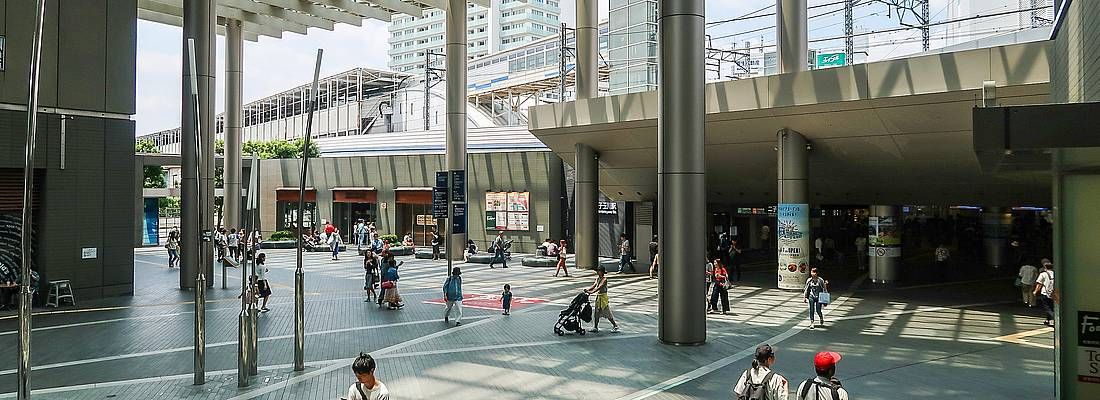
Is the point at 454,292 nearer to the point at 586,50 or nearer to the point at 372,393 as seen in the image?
the point at 372,393

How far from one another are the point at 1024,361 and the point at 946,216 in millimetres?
24906

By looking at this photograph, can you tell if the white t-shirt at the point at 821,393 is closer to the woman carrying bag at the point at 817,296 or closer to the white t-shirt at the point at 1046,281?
the woman carrying bag at the point at 817,296

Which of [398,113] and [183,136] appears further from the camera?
[398,113]

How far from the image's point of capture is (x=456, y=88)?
31.8 metres

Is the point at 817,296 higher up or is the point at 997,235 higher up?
the point at 997,235

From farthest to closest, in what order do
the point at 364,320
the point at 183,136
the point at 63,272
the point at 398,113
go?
1. the point at 398,113
2. the point at 183,136
3. the point at 63,272
4. the point at 364,320

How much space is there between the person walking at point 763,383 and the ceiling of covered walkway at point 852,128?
7.40 metres

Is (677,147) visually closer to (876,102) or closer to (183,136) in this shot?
(876,102)

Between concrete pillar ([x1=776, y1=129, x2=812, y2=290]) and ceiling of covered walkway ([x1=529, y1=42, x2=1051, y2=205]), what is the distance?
1.47 feet

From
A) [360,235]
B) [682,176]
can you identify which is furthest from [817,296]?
[360,235]

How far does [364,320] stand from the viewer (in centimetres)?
1645

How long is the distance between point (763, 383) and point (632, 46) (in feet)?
68.7

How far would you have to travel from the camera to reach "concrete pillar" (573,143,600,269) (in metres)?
27.1

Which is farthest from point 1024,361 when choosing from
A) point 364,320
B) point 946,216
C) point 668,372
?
point 946,216
